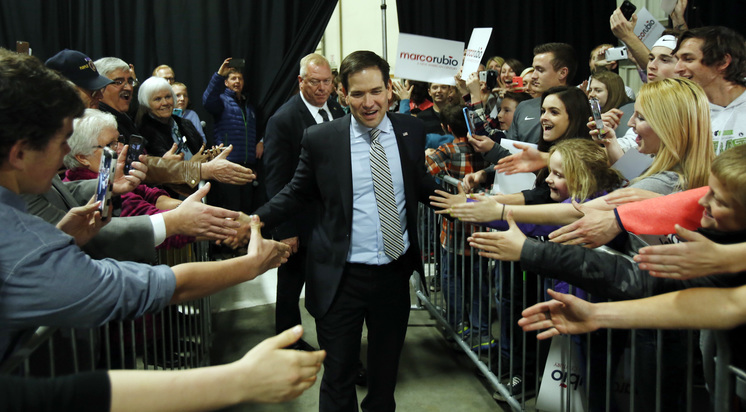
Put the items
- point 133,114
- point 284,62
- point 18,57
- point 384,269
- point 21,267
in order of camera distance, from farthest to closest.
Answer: point 284,62
point 133,114
point 384,269
point 18,57
point 21,267

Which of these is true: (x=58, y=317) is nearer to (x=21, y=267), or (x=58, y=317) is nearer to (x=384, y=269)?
(x=21, y=267)

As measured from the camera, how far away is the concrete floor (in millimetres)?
3229

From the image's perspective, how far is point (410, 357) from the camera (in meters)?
3.81

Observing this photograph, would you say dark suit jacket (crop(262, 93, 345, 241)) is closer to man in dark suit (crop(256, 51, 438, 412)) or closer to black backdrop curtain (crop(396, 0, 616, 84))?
man in dark suit (crop(256, 51, 438, 412))

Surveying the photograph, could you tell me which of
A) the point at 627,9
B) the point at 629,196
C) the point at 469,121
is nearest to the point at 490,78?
the point at 627,9

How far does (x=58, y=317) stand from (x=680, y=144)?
2.02 meters

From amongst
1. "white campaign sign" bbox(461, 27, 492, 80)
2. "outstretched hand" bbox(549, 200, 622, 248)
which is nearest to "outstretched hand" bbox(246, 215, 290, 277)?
"outstretched hand" bbox(549, 200, 622, 248)

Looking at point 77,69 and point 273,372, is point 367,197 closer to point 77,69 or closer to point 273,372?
point 273,372

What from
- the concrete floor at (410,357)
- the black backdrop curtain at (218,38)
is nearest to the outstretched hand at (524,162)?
the concrete floor at (410,357)

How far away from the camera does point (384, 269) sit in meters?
2.63

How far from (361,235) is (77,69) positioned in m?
1.89

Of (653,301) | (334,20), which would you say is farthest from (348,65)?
(334,20)

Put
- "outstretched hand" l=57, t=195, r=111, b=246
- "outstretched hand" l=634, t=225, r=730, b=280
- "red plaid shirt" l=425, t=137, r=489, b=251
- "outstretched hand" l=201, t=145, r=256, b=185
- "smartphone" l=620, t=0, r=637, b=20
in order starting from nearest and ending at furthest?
1. "outstretched hand" l=634, t=225, r=730, b=280
2. "outstretched hand" l=57, t=195, r=111, b=246
3. "outstretched hand" l=201, t=145, r=256, b=185
4. "smartphone" l=620, t=0, r=637, b=20
5. "red plaid shirt" l=425, t=137, r=489, b=251

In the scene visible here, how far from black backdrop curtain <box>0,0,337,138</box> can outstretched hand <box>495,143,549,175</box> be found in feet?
13.7
